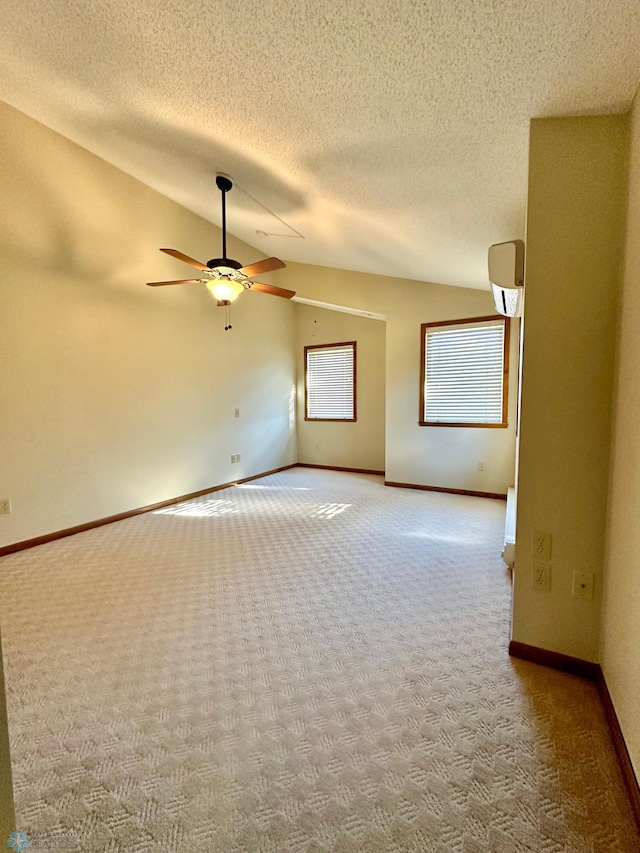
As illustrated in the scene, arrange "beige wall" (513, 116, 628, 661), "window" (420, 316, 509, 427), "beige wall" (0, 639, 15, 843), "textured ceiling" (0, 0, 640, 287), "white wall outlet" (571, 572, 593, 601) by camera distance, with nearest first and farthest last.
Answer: "beige wall" (0, 639, 15, 843) → "textured ceiling" (0, 0, 640, 287) → "beige wall" (513, 116, 628, 661) → "white wall outlet" (571, 572, 593, 601) → "window" (420, 316, 509, 427)

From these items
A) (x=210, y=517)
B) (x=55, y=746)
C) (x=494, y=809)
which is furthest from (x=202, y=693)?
(x=210, y=517)

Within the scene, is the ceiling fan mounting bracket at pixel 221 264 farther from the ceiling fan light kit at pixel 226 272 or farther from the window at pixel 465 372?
the window at pixel 465 372

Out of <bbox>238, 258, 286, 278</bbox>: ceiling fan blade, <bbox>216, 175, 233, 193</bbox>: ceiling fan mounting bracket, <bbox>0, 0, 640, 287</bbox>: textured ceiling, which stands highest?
<bbox>216, 175, 233, 193</bbox>: ceiling fan mounting bracket

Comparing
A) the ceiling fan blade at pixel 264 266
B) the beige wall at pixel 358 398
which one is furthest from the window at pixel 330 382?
the ceiling fan blade at pixel 264 266

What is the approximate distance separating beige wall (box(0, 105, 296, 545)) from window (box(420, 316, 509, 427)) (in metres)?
2.69

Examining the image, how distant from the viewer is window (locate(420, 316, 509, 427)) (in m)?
4.39

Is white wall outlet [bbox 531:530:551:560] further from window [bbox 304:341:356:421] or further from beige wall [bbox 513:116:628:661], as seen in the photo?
window [bbox 304:341:356:421]

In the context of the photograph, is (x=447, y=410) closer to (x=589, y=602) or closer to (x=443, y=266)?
(x=443, y=266)

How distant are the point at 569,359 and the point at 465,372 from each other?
3.13 meters

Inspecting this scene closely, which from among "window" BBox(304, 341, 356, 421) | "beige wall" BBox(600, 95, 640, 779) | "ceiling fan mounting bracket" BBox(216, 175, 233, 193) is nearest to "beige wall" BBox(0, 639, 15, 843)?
"beige wall" BBox(600, 95, 640, 779)

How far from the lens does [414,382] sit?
4910mm

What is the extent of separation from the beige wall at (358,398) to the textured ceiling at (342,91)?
262cm

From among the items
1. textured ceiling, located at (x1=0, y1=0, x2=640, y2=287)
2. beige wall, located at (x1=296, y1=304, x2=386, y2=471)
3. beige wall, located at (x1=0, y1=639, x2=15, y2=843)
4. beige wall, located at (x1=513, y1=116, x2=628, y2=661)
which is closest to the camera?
beige wall, located at (x1=0, y1=639, x2=15, y2=843)

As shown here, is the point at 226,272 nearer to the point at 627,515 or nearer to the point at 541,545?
the point at 541,545
